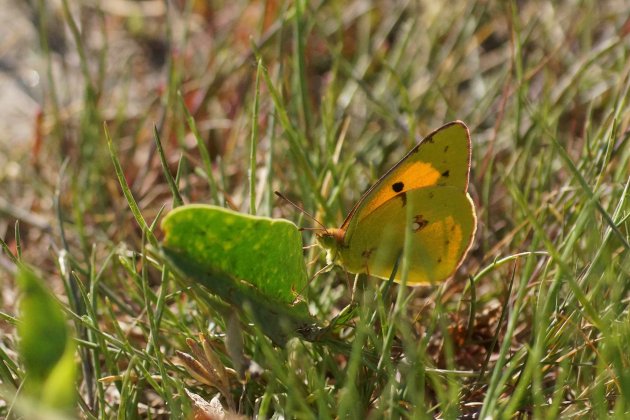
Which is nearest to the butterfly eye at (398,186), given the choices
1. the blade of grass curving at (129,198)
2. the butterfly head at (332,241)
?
the butterfly head at (332,241)

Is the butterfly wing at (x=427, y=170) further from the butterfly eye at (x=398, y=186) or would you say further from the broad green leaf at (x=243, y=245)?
the broad green leaf at (x=243, y=245)

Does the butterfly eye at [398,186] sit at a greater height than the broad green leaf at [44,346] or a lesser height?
lesser

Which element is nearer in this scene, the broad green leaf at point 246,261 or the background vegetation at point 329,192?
the broad green leaf at point 246,261

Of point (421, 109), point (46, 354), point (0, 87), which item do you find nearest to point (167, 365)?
point (46, 354)

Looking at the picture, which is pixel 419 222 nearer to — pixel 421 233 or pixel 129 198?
pixel 421 233

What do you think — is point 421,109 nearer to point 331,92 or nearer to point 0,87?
point 331,92

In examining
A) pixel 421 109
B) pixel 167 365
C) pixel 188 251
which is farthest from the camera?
pixel 421 109

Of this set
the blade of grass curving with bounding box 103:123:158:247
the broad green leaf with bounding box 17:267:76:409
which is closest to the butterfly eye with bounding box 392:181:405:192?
the blade of grass curving with bounding box 103:123:158:247
